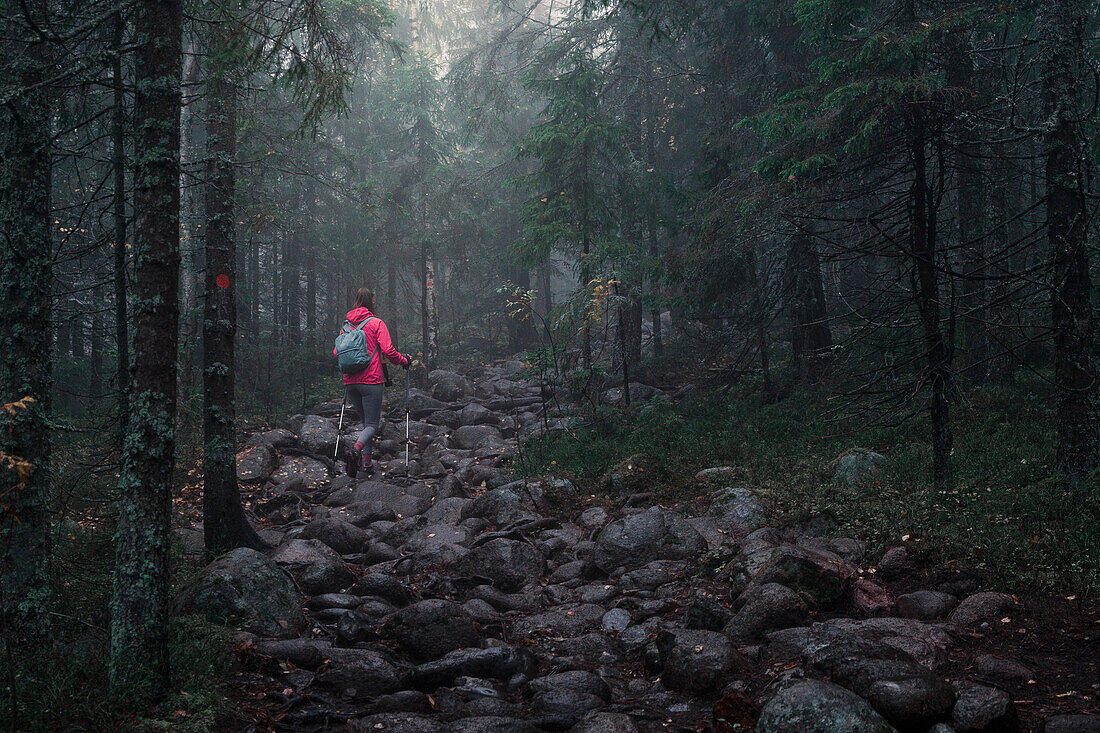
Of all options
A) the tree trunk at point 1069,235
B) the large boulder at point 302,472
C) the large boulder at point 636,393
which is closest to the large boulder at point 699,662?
the tree trunk at point 1069,235

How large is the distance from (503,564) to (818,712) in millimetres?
4655

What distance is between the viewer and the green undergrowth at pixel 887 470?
6262 mm

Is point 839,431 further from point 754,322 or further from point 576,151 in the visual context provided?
point 576,151

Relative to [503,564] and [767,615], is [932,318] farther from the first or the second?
[503,564]

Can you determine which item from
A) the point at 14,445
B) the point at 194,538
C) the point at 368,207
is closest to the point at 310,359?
the point at 368,207

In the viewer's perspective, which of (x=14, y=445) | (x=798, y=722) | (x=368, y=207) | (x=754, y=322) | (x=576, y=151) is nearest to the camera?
(x=798, y=722)

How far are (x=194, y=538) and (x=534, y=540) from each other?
435 cm

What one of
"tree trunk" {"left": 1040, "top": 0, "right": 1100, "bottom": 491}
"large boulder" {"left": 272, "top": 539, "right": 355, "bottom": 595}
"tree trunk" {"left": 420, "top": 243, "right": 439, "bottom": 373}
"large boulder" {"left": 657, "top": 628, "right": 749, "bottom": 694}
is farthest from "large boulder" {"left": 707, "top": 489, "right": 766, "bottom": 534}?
"tree trunk" {"left": 420, "top": 243, "right": 439, "bottom": 373}

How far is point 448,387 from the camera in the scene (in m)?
20.8

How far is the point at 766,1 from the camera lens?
14.4m

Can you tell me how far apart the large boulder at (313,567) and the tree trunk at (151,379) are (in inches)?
118

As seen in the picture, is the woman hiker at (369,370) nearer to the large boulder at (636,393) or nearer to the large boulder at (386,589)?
the large boulder at (386,589)

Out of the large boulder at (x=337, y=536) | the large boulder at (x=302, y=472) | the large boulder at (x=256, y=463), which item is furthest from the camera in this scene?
the large boulder at (x=302, y=472)

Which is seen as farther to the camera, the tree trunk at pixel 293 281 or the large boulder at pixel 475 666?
the tree trunk at pixel 293 281
